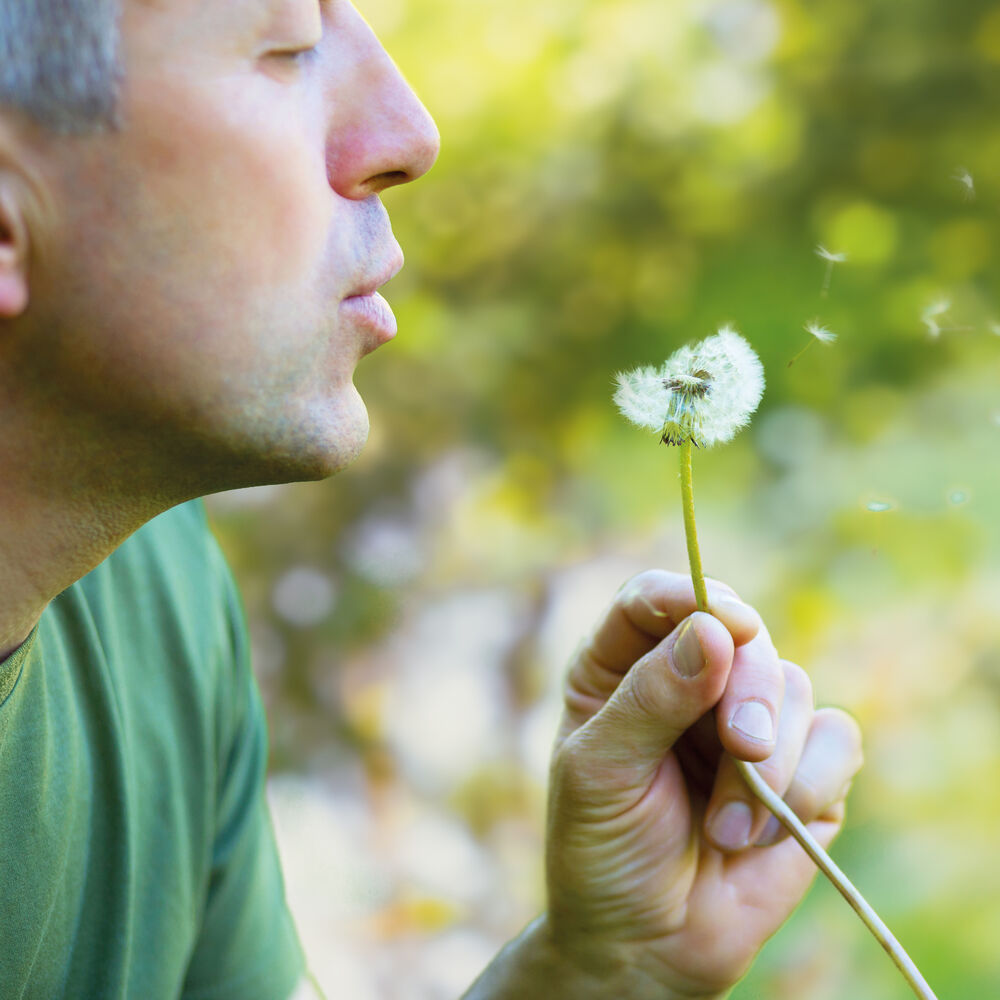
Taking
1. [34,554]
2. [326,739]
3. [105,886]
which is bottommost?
[326,739]

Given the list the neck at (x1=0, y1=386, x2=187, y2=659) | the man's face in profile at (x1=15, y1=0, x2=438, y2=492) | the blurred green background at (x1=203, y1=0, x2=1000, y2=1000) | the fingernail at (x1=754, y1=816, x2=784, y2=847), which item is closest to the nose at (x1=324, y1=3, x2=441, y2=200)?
the man's face in profile at (x1=15, y1=0, x2=438, y2=492)

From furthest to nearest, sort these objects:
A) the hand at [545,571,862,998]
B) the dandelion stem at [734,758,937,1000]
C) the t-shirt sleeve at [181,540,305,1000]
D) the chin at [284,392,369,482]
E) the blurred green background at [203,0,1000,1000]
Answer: the blurred green background at [203,0,1000,1000] → the t-shirt sleeve at [181,540,305,1000] → the hand at [545,571,862,998] → the chin at [284,392,369,482] → the dandelion stem at [734,758,937,1000]

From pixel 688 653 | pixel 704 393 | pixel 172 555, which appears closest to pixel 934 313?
pixel 704 393

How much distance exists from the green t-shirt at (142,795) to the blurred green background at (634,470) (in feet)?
3.45

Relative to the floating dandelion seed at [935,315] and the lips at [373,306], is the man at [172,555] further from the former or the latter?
the floating dandelion seed at [935,315]

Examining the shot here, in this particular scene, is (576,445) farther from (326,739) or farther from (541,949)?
(541,949)

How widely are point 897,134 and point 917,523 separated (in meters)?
0.75

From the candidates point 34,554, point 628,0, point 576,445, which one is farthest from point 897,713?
point 34,554

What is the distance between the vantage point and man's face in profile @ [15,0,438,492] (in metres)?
0.68

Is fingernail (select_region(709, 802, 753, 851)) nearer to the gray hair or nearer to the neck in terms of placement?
the neck

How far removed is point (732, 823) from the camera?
89 cm

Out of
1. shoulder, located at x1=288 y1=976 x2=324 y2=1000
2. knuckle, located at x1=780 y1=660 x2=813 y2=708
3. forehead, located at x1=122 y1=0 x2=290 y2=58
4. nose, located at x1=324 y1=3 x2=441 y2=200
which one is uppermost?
forehead, located at x1=122 y1=0 x2=290 y2=58

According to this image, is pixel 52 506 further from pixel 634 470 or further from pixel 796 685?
pixel 634 470

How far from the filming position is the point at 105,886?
927 mm
